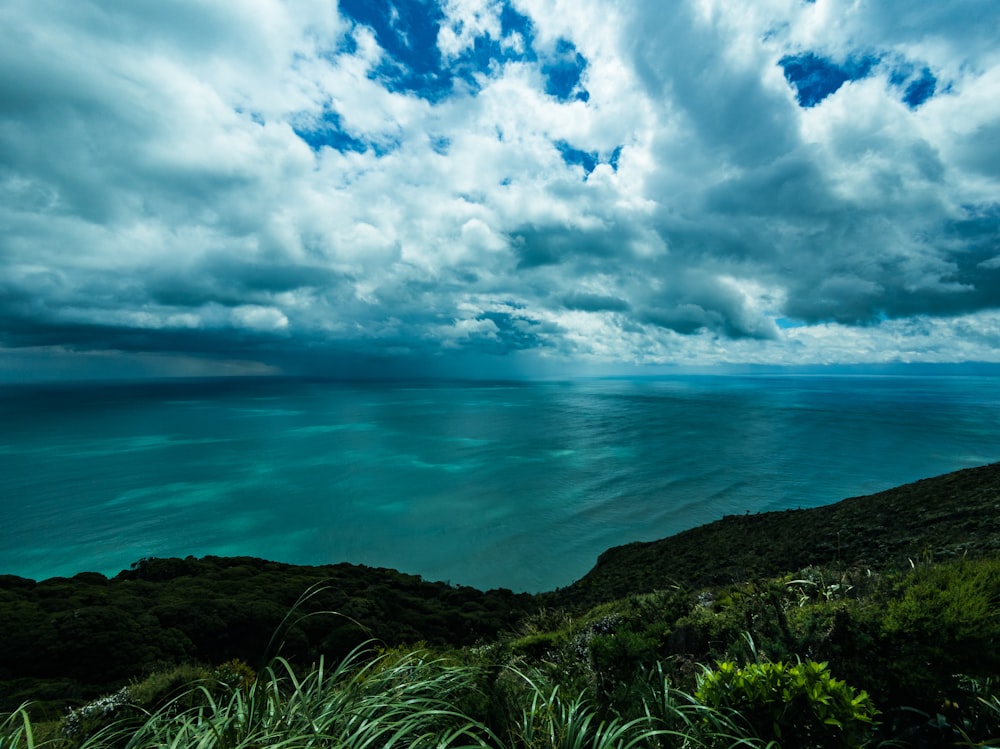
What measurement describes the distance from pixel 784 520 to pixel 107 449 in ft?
275

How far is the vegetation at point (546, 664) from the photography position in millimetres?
2770

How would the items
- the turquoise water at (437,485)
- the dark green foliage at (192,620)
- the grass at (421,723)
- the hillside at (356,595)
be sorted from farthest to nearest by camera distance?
the turquoise water at (437,485), the hillside at (356,595), the dark green foliage at (192,620), the grass at (421,723)

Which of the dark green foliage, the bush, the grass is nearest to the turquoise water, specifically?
the dark green foliage

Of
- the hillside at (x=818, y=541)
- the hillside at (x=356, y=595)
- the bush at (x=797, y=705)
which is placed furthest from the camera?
the hillside at (x=818, y=541)

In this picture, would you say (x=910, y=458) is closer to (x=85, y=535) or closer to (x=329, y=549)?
(x=329, y=549)

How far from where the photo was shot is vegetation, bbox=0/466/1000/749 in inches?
109

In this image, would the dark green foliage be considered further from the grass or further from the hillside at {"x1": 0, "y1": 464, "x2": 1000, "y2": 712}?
the grass

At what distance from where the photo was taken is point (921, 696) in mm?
3258

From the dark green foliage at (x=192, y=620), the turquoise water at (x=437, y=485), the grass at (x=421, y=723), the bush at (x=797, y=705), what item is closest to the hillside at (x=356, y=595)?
the dark green foliage at (x=192, y=620)

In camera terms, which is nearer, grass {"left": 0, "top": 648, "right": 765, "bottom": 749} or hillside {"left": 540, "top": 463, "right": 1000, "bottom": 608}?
grass {"left": 0, "top": 648, "right": 765, "bottom": 749}

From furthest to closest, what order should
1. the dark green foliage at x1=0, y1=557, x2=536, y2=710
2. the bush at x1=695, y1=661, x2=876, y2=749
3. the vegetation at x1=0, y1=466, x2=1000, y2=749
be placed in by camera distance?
the dark green foliage at x1=0, y1=557, x2=536, y2=710, the vegetation at x1=0, y1=466, x2=1000, y2=749, the bush at x1=695, y1=661, x2=876, y2=749

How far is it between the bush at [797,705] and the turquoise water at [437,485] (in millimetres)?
23074

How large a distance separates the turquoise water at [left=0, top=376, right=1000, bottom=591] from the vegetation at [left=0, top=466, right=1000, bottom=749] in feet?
47.7

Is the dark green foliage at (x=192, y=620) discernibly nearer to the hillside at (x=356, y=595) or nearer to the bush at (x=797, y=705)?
the hillside at (x=356, y=595)
